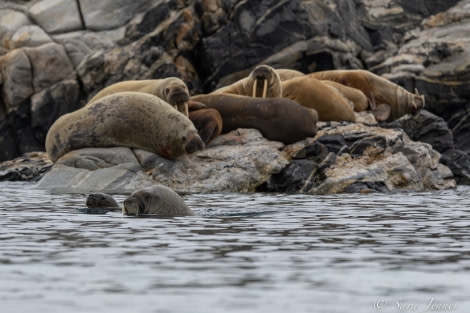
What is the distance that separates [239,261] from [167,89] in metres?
11.5

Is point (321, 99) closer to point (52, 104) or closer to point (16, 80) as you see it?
point (52, 104)

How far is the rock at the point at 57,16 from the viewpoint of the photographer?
2606 cm

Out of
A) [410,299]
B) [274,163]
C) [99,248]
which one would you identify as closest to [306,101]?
[274,163]

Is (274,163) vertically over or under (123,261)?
under

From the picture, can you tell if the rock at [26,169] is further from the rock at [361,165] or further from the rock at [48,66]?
the rock at [361,165]

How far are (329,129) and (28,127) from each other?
384 inches

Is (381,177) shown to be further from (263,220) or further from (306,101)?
(263,220)

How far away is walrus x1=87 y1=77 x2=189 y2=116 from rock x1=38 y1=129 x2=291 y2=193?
1289 mm

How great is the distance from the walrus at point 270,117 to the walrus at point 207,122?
0.85ft

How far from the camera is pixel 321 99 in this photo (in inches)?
736

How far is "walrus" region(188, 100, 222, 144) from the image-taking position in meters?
17.0

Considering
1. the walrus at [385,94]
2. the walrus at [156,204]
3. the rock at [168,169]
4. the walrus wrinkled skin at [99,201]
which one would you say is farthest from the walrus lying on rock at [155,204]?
the walrus at [385,94]

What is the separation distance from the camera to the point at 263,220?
34.0 ft

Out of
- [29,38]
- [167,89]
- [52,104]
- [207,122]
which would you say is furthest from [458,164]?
[29,38]
